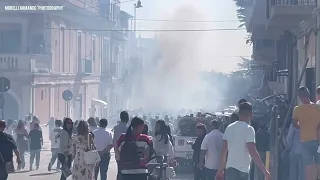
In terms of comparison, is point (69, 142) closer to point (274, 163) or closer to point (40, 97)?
point (274, 163)

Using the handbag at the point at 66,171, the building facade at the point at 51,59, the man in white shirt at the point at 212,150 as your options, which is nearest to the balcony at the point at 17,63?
the building facade at the point at 51,59

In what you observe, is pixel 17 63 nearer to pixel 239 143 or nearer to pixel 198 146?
pixel 198 146

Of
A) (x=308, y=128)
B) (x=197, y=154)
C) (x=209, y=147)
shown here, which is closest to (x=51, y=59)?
(x=197, y=154)

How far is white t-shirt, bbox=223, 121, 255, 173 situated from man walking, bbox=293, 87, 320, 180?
1558mm

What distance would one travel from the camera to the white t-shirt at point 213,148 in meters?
15.9

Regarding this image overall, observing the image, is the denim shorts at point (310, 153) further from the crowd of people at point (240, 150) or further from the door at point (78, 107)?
the door at point (78, 107)

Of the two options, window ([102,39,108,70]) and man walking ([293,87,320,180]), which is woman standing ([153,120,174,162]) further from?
window ([102,39,108,70])

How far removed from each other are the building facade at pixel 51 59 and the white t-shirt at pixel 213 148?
31.5 metres

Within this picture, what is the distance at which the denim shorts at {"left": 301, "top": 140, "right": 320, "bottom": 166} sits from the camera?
42.2 feet

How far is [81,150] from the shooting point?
14.2 m

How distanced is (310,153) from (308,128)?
1.51 feet

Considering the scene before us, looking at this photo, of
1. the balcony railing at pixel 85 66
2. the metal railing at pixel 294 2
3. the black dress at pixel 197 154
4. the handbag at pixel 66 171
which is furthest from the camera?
the balcony railing at pixel 85 66

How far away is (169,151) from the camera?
1747 cm

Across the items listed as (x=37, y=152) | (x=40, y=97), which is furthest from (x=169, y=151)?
(x=40, y=97)
